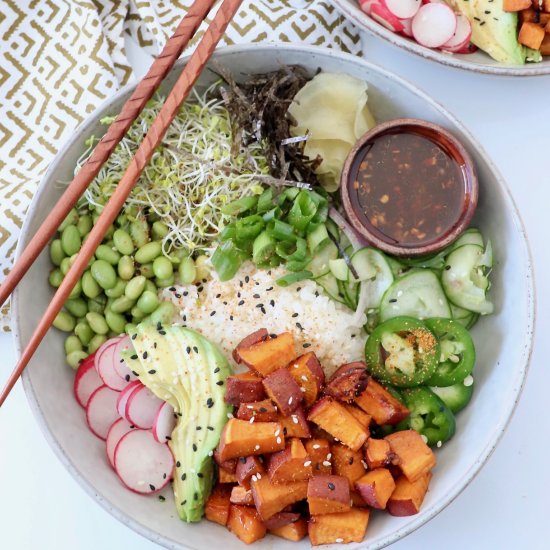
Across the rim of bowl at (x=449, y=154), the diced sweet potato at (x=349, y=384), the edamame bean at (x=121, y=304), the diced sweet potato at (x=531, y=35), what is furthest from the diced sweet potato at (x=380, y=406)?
the diced sweet potato at (x=531, y=35)

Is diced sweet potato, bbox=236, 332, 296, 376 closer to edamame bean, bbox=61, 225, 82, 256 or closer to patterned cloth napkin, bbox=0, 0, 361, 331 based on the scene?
edamame bean, bbox=61, 225, 82, 256

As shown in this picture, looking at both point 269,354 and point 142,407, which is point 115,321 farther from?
point 269,354

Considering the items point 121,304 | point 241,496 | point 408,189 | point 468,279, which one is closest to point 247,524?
point 241,496

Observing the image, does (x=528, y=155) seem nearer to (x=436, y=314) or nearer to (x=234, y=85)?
(x=436, y=314)

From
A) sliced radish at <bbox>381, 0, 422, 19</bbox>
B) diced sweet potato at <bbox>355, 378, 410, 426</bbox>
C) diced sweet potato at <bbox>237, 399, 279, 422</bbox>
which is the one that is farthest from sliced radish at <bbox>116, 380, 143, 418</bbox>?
sliced radish at <bbox>381, 0, 422, 19</bbox>

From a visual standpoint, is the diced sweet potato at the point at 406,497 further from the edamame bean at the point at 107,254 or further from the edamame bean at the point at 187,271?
the edamame bean at the point at 107,254

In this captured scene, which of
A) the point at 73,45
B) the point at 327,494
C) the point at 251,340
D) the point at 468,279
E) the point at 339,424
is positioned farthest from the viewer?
the point at 73,45
